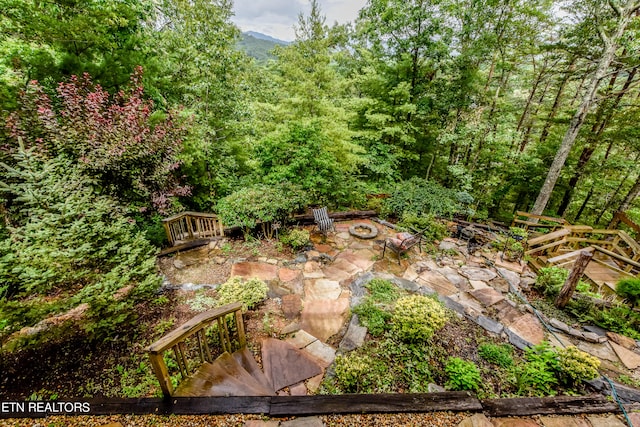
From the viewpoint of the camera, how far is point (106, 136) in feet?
13.4

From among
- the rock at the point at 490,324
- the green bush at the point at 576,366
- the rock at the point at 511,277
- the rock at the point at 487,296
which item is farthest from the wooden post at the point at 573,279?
the green bush at the point at 576,366

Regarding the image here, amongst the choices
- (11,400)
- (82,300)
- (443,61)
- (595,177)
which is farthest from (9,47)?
(595,177)

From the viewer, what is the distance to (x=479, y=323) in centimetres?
399

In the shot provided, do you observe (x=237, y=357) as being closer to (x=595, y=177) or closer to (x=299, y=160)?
(x=299, y=160)

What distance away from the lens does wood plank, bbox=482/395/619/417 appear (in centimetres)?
251

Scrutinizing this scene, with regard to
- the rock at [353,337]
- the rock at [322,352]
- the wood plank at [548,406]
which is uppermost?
the wood plank at [548,406]

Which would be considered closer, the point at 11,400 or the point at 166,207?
the point at 11,400

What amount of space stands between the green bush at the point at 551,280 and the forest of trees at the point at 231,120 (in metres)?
3.21

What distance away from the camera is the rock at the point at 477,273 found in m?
5.33

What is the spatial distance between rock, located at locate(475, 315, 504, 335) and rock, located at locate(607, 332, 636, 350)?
175 centimetres

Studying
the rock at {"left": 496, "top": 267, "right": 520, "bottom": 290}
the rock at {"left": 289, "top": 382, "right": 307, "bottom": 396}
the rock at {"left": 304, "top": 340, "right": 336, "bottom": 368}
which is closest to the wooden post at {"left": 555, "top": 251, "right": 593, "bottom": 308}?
the rock at {"left": 496, "top": 267, "right": 520, "bottom": 290}

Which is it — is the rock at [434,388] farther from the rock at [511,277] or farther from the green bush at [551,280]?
the green bush at [551,280]

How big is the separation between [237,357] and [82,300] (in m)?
1.86

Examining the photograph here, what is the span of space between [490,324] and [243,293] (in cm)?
412
